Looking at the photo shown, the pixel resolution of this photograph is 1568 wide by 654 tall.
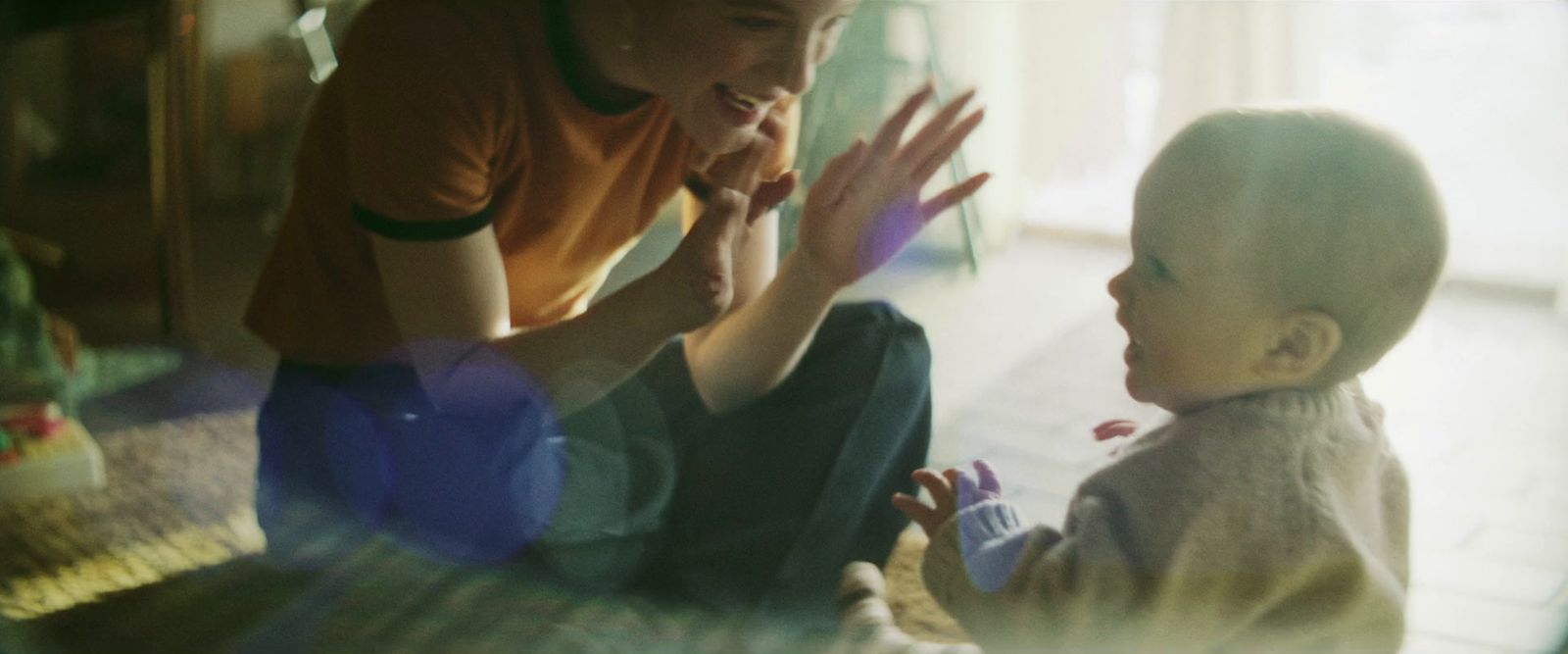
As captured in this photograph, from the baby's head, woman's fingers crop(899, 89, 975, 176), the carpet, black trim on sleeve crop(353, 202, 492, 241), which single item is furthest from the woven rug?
the baby's head

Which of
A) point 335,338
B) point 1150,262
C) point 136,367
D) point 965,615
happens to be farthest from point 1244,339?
point 136,367

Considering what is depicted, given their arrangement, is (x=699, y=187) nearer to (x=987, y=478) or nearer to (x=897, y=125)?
(x=897, y=125)

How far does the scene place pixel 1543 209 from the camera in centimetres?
70

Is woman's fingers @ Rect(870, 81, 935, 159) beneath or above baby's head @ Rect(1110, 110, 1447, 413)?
above

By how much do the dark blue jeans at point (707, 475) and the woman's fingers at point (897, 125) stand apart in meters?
0.11

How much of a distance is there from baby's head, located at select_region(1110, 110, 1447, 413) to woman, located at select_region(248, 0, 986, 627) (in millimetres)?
109

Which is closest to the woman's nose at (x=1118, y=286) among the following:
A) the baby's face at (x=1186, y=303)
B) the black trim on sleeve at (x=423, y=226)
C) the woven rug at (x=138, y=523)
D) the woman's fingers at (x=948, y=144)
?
the baby's face at (x=1186, y=303)

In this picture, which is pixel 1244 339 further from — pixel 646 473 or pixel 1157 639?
pixel 646 473

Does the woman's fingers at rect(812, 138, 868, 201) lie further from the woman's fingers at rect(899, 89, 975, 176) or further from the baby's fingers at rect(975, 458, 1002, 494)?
the baby's fingers at rect(975, 458, 1002, 494)

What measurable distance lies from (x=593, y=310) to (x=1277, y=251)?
332 mm

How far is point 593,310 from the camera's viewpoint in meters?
0.61

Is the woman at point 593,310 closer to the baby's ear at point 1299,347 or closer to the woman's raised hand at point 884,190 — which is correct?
the woman's raised hand at point 884,190

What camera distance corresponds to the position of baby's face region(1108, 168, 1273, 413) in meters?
0.53

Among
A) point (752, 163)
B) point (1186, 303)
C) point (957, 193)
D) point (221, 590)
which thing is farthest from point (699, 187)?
point (221, 590)
